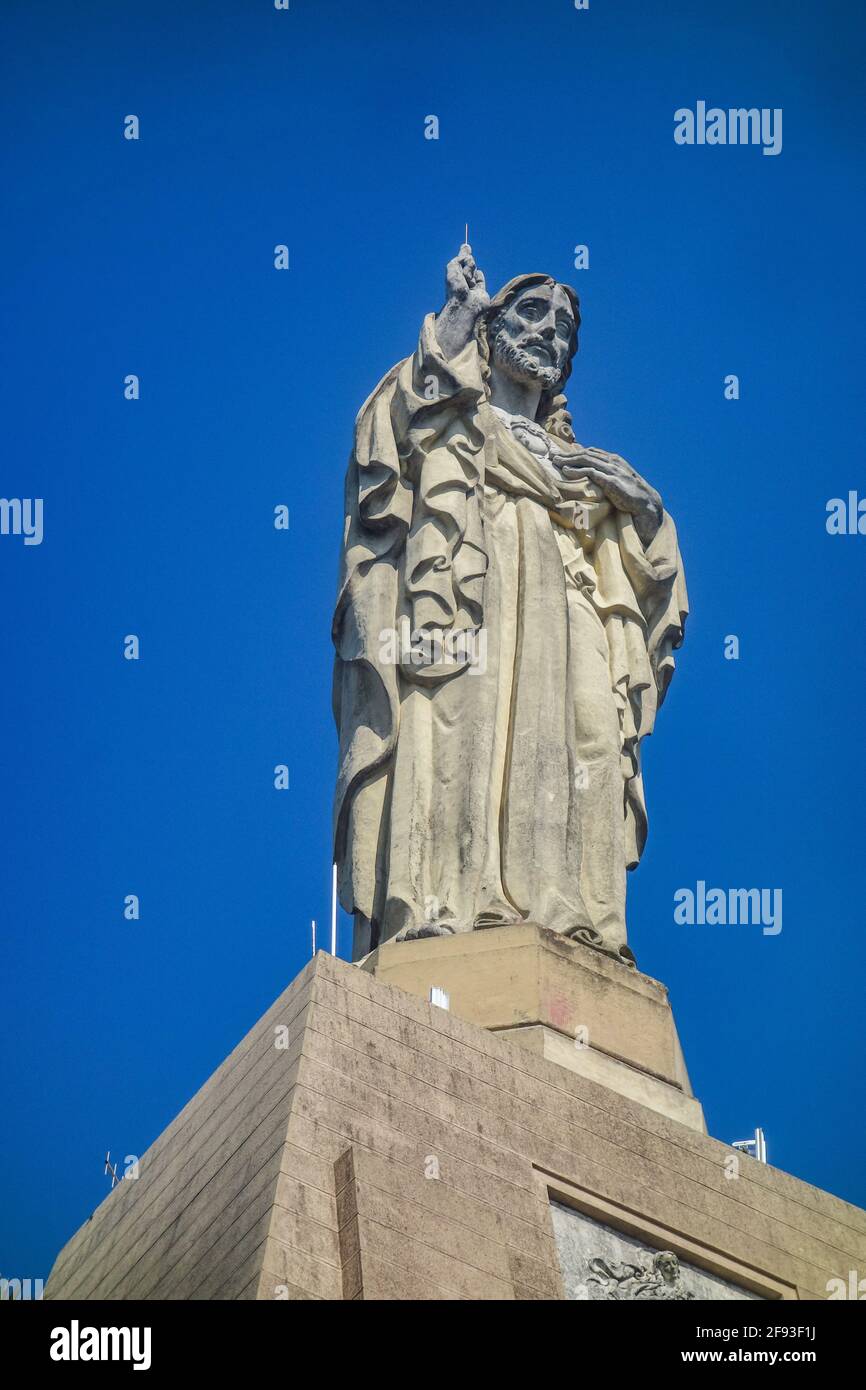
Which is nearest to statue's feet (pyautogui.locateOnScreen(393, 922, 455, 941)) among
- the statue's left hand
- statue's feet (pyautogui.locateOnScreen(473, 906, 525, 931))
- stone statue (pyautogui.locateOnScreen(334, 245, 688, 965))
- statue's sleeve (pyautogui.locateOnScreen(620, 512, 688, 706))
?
stone statue (pyautogui.locateOnScreen(334, 245, 688, 965))

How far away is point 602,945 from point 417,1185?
3050mm

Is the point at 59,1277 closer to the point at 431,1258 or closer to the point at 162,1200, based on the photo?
the point at 162,1200

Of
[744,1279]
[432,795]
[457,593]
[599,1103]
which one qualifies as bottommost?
[744,1279]

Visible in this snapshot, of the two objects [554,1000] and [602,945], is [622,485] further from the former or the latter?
[554,1000]

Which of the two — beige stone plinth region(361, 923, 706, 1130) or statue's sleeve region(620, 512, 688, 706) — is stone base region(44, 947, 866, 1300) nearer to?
beige stone plinth region(361, 923, 706, 1130)

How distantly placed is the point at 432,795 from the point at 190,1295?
4089 mm

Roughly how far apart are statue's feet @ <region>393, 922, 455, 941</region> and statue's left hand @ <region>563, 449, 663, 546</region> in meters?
3.51

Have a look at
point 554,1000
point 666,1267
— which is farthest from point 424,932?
point 666,1267

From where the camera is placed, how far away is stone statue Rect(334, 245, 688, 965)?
1509cm

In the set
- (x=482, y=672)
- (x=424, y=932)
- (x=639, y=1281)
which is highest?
(x=482, y=672)

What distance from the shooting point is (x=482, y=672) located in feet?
51.1

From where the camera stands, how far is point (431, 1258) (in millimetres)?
11750
